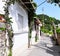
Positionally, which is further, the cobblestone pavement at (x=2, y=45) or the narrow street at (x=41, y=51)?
the narrow street at (x=41, y=51)

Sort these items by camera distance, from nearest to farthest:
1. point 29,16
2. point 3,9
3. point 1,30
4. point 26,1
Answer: point 1,30 → point 3,9 → point 26,1 → point 29,16

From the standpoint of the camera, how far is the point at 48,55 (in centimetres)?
1317

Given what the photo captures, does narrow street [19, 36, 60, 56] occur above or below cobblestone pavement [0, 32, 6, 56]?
below

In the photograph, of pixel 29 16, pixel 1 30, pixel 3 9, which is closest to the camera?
pixel 1 30

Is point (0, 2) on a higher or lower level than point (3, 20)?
higher

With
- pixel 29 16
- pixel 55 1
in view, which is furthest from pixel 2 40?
pixel 29 16

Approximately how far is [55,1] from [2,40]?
23.1ft

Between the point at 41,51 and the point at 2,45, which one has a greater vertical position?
the point at 2,45

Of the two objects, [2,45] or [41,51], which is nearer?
[2,45]

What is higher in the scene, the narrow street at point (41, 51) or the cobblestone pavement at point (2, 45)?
the cobblestone pavement at point (2, 45)

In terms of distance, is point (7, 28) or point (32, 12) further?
point (32, 12)

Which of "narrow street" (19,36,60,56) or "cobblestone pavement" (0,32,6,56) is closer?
"cobblestone pavement" (0,32,6,56)

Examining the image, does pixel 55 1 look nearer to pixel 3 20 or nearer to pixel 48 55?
pixel 48 55

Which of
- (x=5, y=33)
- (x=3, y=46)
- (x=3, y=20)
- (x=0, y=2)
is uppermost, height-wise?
(x=0, y=2)
